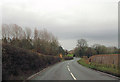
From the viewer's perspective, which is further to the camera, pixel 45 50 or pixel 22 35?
pixel 45 50

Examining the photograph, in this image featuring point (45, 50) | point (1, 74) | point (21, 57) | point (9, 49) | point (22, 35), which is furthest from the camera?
point (45, 50)

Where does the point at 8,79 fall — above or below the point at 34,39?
below

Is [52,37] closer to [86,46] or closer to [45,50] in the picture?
[45,50]

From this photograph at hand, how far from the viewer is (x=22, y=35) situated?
43.5m

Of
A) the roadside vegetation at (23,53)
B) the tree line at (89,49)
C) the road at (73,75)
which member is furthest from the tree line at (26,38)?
the tree line at (89,49)

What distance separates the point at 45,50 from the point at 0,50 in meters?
37.8

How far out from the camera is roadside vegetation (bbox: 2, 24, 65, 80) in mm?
10195

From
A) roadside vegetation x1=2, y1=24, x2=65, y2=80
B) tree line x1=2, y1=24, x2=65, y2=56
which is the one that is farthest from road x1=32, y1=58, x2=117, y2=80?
tree line x1=2, y1=24, x2=65, y2=56

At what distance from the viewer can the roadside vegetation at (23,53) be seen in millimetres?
10195

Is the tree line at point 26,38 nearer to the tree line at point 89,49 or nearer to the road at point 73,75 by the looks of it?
the road at point 73,75

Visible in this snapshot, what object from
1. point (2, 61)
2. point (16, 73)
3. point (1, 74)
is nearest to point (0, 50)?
point (2, 61)

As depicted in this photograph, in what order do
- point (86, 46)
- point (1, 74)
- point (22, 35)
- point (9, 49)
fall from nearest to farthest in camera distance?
point (1, 74) < point (9, 49) < point (22, 35) < point (86, 46)

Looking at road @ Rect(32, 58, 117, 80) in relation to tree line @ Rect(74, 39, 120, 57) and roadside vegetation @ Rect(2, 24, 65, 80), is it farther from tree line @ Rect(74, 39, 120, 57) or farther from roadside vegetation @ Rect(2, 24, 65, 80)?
tree line @ Rect(74, 39, 120, 57)

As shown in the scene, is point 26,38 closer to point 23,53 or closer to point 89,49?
point 23,53
